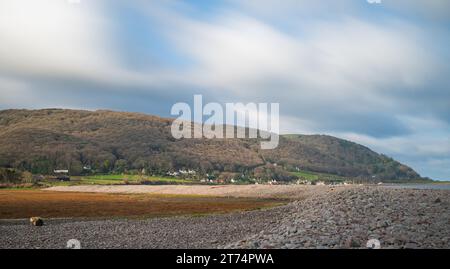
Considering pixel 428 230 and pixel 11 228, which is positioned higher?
pixel 428 230

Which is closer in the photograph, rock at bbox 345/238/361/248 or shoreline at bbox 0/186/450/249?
rock at bbox 345/238/361/248

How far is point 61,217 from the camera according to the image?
53.7 meters

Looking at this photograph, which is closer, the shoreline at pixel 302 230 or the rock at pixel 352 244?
the rock at pixel 352 244

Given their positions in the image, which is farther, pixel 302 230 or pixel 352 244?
pixel 302 230

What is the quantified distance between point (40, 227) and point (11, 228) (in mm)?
2429
